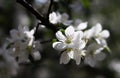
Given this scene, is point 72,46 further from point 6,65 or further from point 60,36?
point 6,65

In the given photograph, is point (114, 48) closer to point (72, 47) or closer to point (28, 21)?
point (28, 21)

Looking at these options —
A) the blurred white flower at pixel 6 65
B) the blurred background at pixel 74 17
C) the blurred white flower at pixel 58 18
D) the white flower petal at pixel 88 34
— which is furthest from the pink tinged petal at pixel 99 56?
the blurred background at pixel 74 17

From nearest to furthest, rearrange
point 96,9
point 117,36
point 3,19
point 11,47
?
point 11,47, point 3,19, point 117,36, point 96,9

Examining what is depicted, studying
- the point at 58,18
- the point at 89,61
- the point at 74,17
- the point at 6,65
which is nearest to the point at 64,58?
the point at 89,61

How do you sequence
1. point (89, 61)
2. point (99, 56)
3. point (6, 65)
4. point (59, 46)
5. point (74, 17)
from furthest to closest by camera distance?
point (74, 17) → point (6, 65) → point (99, 56) → point (89, 61) → point (59, 46)

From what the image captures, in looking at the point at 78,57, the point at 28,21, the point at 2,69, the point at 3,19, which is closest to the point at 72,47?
the point at 78,57
